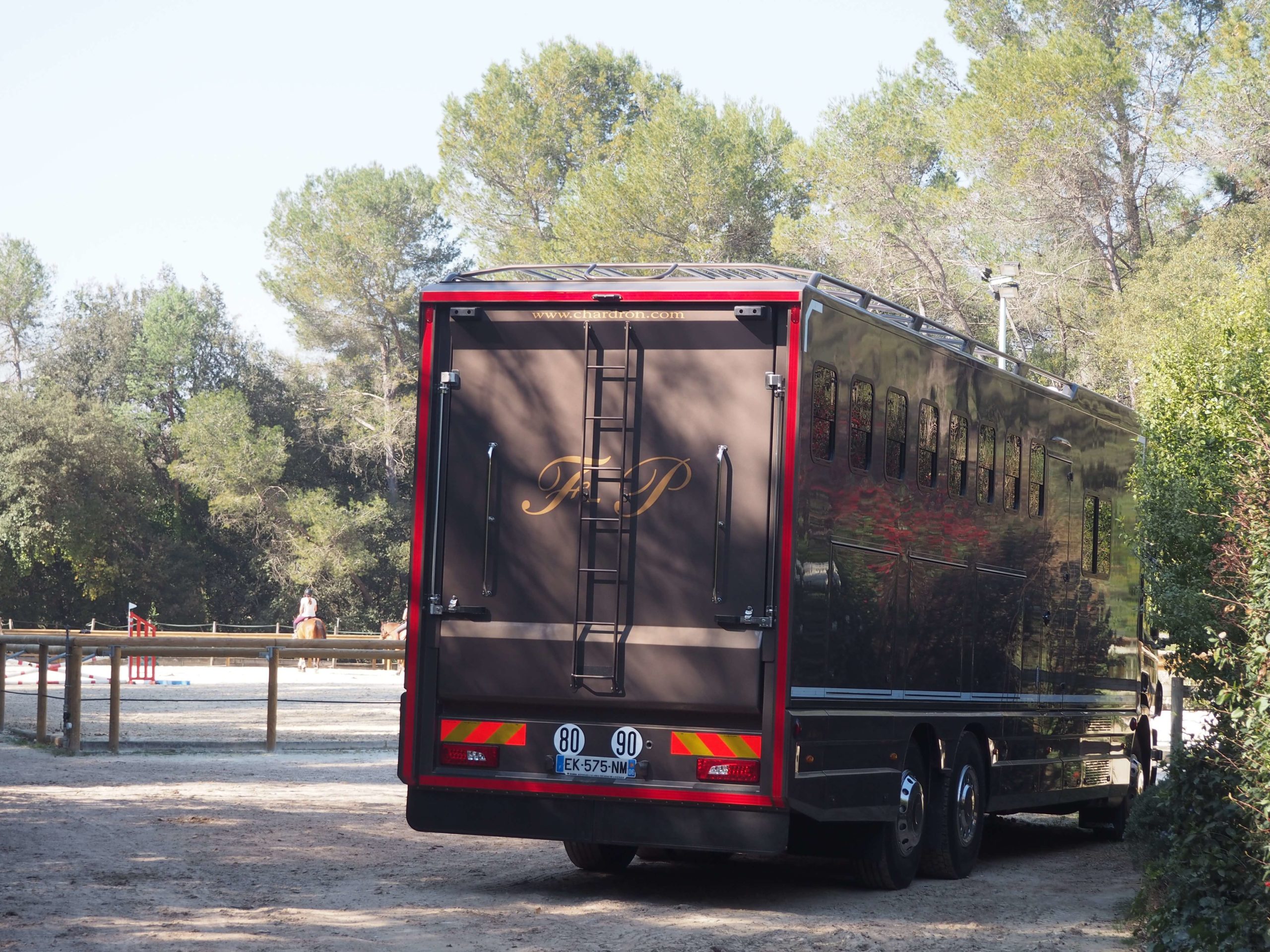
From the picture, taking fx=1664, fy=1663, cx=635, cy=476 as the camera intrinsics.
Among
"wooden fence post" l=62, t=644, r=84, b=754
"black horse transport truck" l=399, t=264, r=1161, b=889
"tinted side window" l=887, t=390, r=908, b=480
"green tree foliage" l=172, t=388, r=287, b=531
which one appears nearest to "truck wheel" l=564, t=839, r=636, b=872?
"black horse transport truck" l=399, t=264, r=1161, b=889

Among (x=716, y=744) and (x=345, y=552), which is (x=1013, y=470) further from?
(x=345, y=552)

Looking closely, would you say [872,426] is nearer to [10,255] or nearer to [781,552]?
[781,552]

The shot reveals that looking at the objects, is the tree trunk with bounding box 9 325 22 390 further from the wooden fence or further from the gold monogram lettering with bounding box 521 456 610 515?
the gold monogram lettering with bounding box 521 456 610 515

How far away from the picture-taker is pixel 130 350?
69875 mm

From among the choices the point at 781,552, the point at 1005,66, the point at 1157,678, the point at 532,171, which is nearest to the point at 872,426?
the point at 781,552

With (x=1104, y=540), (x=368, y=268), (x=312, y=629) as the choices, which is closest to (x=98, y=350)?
(x=368, y=268)

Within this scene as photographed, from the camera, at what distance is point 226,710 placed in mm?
25469

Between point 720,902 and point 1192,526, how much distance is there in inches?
154

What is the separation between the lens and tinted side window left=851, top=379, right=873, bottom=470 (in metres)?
9.76

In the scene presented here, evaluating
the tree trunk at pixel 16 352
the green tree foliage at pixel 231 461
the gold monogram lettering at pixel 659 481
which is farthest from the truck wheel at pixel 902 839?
the tree trunk at pixel 16 352

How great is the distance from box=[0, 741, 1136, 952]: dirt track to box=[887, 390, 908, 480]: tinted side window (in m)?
2.62

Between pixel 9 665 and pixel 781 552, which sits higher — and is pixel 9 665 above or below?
below

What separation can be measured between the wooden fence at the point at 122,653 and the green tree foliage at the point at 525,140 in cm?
3116

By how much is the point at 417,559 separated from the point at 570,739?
1363mm
